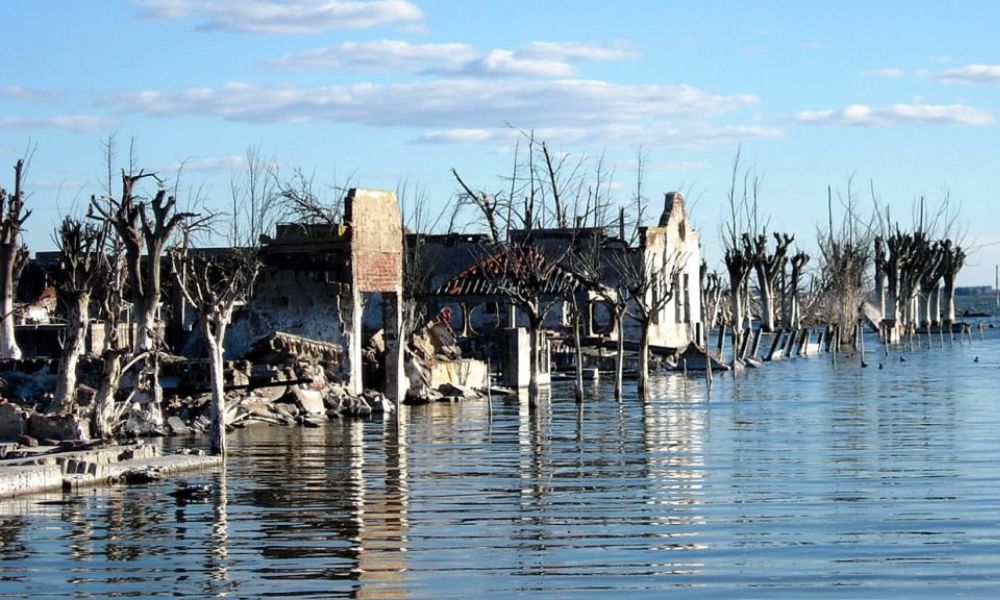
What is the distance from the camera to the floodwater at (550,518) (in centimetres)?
1474

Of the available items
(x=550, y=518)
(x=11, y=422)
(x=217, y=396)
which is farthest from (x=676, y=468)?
(x=11, y=422)

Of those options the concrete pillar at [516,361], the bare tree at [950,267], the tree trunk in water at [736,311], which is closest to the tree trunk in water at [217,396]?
the concrete pillar at [516,361]

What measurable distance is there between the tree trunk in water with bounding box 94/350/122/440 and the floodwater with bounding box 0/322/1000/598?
7.25ft

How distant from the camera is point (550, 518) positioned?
18.7 meters

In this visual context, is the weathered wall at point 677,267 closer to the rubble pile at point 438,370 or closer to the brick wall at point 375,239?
the rubble pile at point 438,370

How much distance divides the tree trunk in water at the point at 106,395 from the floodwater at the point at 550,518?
7.25ft

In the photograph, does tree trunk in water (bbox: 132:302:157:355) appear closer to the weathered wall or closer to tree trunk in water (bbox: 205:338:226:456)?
tree trunk in water (bbox: 205:338:226:456)

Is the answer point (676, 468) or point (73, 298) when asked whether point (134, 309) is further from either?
point (676, 468)

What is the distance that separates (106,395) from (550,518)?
11.4 meters

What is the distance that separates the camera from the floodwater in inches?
580

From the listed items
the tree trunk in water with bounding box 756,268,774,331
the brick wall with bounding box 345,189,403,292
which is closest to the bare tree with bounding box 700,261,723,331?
the tree trunk in water with bounding box 756,268,774,331

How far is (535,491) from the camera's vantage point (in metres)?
21.4

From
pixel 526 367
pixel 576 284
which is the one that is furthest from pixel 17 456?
pixel 576 284

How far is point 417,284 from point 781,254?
129 ft
